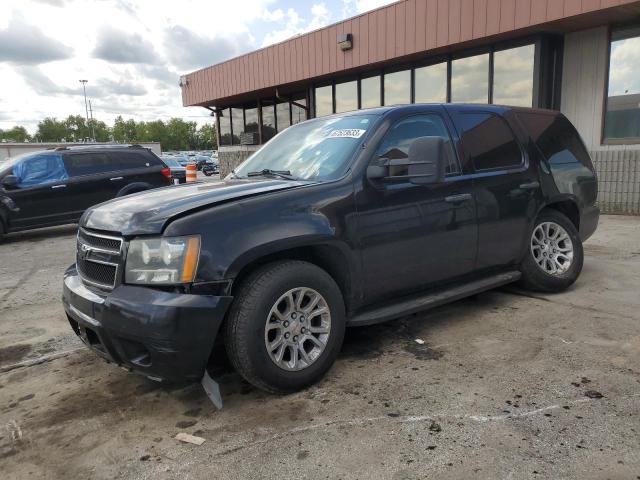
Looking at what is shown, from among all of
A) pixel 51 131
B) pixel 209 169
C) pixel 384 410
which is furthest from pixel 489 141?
pixel 51 131

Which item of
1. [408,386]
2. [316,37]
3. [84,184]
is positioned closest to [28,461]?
[408,386]

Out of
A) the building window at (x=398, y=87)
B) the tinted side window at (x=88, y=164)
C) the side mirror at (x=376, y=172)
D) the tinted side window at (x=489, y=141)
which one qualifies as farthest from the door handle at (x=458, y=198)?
the building window at (x=398, y=87)

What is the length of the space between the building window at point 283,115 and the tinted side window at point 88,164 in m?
8.74

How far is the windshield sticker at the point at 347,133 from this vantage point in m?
3.66

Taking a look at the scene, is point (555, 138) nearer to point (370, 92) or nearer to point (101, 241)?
point (101, 241)

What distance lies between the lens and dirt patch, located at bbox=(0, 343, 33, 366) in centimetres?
393

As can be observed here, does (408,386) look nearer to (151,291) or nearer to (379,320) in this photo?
(379,320)

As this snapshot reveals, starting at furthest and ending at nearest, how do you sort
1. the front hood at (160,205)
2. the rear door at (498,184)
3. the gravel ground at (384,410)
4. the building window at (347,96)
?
the building window at (347,96) < the rear door at (498,184) < the front hood at (160,205) < the gravel ground at (384,410)

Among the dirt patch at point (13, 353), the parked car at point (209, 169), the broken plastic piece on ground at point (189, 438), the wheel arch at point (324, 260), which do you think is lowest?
the dirt patch at point (13, 353)

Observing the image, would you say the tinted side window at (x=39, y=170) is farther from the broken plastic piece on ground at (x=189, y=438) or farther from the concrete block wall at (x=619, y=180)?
the concrete block wall at (x=619, y=180)

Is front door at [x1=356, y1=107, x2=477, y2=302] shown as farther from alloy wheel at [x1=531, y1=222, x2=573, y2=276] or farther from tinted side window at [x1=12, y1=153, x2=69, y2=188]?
tinted side window at [x1=12, y1=153, x2=69, y2=188]

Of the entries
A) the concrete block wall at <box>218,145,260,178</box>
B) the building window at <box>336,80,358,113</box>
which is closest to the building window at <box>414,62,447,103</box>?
the building window at <box>336,80,358,113</box>

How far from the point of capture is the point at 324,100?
16.2 m

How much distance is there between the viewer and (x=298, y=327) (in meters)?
3.13
